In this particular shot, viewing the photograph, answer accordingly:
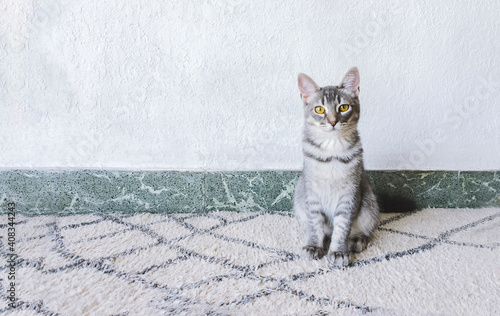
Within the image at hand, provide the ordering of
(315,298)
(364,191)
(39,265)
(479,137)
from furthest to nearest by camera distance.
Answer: (479,137), (364,191), (39,265), (315,298)

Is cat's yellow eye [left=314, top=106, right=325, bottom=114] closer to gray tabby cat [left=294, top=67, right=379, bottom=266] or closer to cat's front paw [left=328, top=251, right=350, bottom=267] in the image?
gray tabby cat [left=294, top=67, right=379, bottom=266]

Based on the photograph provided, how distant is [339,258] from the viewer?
3.37 feet

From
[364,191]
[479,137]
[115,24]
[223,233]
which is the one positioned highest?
[115,24]

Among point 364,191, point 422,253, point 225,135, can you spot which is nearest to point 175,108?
point 225,135

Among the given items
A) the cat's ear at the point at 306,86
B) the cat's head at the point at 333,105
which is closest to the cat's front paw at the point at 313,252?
the cat's head at the point at 333,105

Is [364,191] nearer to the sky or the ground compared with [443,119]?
nearer to the ground

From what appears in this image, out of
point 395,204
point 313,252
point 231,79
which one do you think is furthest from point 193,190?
point 395,204

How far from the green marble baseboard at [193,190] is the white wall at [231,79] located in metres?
0.05

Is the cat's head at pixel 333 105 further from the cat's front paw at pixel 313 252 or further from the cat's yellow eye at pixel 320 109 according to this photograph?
the cat's front paw at pixel 313 252

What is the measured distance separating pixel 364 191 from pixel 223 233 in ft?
1.84

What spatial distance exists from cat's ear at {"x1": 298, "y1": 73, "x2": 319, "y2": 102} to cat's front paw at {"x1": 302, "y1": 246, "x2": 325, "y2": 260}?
0.52 metres

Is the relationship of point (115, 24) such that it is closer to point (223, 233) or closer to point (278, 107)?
point (278, 107)

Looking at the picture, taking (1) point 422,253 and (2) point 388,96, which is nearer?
(1) point 422,253

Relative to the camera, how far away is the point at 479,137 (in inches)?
59.3
